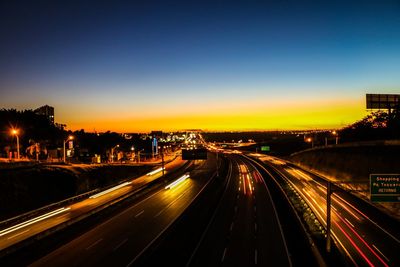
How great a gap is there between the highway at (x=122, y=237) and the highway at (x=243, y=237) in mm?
5222

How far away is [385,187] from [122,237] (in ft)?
79.3

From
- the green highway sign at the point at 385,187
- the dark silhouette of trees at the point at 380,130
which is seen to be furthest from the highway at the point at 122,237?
the dark silhouette of trees at the point at 380,130

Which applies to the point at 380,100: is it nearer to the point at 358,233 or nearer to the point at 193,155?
the point at 193,155

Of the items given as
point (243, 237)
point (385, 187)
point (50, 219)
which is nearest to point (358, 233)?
point (385, 187)

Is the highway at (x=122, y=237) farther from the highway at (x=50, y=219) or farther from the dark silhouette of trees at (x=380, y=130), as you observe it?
the dark silhouette of trees at (x=380, y=130)

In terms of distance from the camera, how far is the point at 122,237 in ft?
110

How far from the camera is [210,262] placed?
2683 cm

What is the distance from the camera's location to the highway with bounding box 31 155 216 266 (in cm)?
2741

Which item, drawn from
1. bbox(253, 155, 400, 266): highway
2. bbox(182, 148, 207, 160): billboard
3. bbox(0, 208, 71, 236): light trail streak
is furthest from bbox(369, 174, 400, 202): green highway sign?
bbox(182, 148, 207, 160): billboard

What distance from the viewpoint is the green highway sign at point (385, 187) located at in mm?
27344

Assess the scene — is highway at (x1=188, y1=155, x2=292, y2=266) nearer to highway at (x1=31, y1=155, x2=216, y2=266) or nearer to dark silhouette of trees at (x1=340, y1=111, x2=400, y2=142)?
highway at (x1=31, y1=155, x2=216, y2=266)

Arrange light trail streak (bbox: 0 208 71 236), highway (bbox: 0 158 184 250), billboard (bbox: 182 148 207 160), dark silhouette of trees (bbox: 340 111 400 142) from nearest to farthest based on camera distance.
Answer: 1. highway (bbox: 0 158 184 250)
2. light trail streak (bbox: 0 208 71 236)
3. dark silhouette of trees (bbox: 340 111 400 142)
4. billboard (bbox: 182 148 207 160)

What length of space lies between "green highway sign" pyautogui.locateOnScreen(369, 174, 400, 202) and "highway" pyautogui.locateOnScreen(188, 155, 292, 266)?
8.75m

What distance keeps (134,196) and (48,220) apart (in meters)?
16.5
